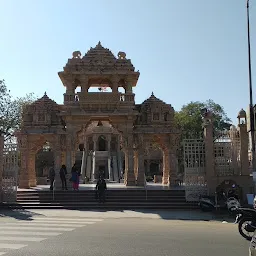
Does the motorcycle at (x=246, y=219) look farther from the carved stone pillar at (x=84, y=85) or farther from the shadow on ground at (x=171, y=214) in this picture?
the carved stone pillar at (x=84, y=85)

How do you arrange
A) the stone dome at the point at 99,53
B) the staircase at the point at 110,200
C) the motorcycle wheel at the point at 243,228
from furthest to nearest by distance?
the stone dome at the point at 99,53
the staircase at the point at 110,200
the motorcycle wheel at the point at 243,228

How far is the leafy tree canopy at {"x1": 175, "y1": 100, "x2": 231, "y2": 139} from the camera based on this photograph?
4717 cm

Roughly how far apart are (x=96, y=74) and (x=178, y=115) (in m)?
23.4

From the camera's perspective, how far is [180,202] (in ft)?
66.6

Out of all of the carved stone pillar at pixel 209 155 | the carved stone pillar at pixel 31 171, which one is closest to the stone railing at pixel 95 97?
the carved stone pillar at pixel 31 171

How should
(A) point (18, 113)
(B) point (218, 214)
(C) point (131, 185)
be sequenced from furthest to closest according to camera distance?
(A) point (18, 113) → (C) point (131, 185) → (B) point (218, 214)

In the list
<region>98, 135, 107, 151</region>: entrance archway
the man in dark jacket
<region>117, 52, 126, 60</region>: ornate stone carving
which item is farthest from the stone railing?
<region>98, 135, 107, 151</region>: entrance archway

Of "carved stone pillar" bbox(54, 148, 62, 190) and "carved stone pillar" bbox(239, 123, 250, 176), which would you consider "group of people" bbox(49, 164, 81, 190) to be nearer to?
"carved stone pillar" bbox(54, 148, 62, 190)

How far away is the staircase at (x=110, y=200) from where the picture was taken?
65.5 ft

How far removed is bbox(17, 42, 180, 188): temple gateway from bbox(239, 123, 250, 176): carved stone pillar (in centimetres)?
747

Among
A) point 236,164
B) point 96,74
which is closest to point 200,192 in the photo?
point 236,164

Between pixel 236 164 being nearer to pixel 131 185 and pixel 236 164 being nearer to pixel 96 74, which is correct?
pixel 131 185

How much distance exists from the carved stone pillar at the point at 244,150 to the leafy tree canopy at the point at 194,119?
78.3 feet

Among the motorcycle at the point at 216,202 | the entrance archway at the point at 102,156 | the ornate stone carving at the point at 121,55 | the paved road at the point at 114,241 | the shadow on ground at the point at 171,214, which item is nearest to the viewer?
the paved road at the point at 114,241
